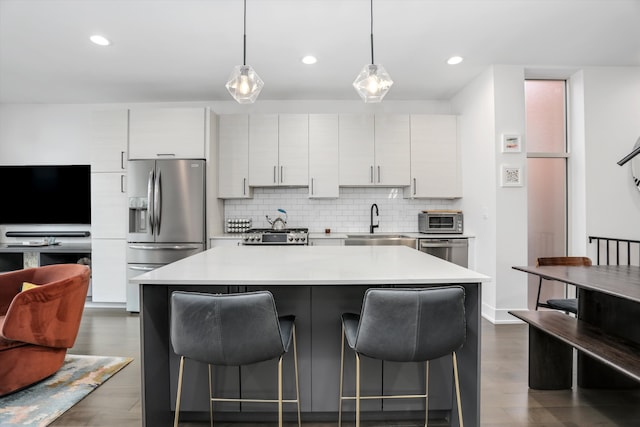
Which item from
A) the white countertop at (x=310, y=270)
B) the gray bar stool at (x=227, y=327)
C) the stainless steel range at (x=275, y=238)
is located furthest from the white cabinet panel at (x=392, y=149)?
the gray bar stool at (x=227, y=327)

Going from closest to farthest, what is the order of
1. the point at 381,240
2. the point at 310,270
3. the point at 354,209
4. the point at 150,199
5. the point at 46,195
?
the point at 310,270 < the point at 150,199 < the point at 381,240 < the point at 46,195 < the point at 354,209

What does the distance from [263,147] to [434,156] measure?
2277 millimetres

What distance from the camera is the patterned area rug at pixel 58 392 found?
199cm

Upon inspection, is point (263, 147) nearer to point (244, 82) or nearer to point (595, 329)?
point (244, 82)

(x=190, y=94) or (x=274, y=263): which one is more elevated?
(x=190, y=94)

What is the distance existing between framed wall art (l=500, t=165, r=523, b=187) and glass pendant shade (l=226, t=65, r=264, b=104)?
282 cm

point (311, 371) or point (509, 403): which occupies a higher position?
point (311, 371)

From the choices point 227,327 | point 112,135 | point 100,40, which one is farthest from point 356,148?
point 227,327

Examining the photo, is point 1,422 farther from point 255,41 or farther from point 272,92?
point 272,92

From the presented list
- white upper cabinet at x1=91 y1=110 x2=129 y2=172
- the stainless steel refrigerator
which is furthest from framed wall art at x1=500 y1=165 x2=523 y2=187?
white upper cabinet at x1=91 y1=110 x2=129 y2=172

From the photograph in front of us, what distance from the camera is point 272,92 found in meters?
4.50

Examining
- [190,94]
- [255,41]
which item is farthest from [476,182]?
[190,94]

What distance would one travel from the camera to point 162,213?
402cm

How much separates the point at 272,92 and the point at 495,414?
4.12m
